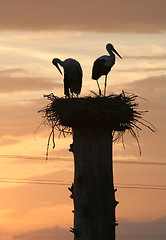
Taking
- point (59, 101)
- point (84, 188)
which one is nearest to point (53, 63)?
point (59, 101)

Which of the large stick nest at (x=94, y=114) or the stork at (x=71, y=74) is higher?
the stork at (x=71, y=74)

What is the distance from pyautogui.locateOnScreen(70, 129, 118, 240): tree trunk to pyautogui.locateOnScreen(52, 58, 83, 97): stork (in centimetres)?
639

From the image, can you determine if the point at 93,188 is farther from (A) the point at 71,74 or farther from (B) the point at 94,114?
(A) the point at 71,74

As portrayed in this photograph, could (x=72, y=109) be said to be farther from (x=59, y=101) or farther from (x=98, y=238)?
(x=98, y=238)

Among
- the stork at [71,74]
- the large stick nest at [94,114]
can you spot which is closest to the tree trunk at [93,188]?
the large stick nest at [94,114]

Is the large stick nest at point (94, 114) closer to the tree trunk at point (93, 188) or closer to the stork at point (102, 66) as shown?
the tree trunk at point (93, 188)

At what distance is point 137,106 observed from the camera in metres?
8.48

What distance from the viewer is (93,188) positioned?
6.66 metres

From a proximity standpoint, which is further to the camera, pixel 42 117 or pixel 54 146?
pixel 42 117

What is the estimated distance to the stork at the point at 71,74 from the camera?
1316cm

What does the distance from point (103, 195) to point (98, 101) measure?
1610 mm

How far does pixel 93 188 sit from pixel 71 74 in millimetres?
6844

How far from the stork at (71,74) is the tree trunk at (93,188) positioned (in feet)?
21.0

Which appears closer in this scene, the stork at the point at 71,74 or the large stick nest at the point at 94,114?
the large stick nest at the point at 94,114
